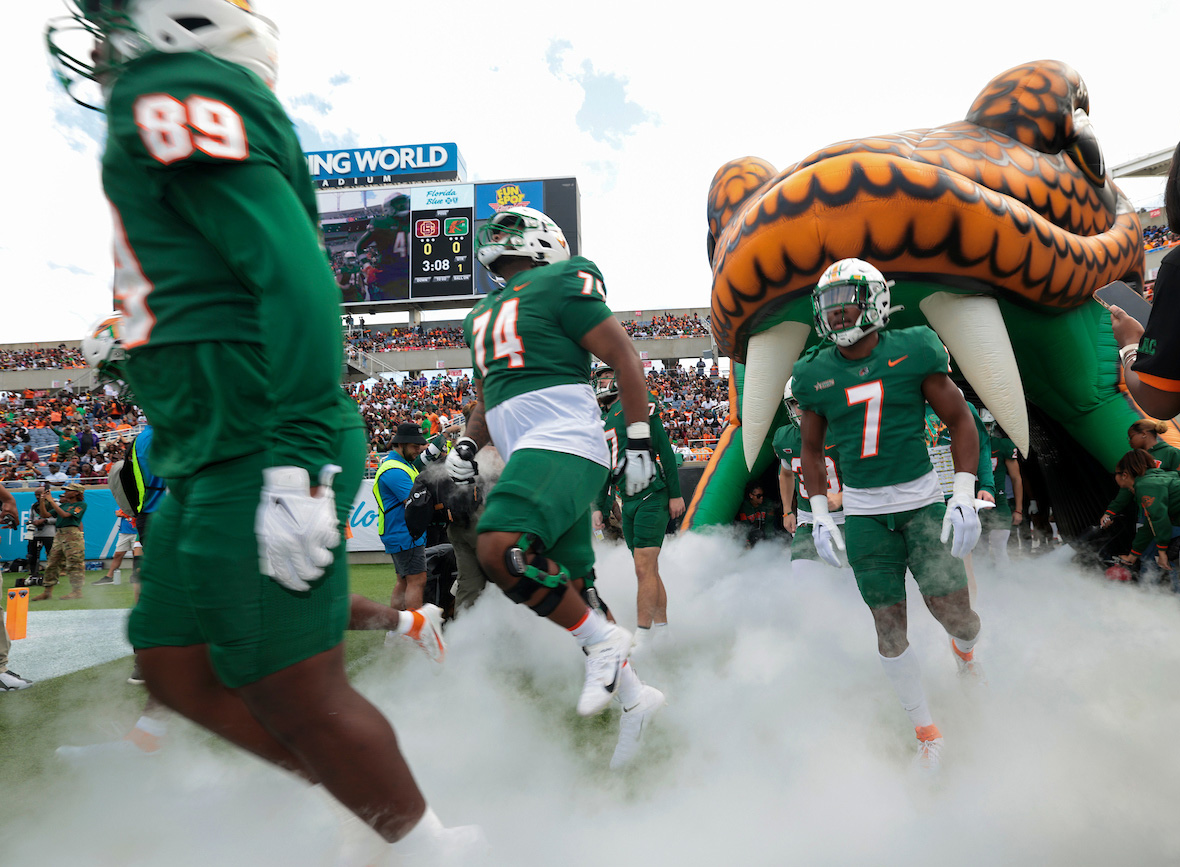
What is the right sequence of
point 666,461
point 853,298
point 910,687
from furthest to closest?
point 666,461 → point 853,298 → point 910,687

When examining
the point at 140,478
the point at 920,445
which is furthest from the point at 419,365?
the point at 920,445

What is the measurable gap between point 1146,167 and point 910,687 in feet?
134

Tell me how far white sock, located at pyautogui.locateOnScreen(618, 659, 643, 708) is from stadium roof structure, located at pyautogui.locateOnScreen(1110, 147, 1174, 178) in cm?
3914

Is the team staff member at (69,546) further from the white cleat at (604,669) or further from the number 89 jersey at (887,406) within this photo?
the number 89 jersey at (887,406)

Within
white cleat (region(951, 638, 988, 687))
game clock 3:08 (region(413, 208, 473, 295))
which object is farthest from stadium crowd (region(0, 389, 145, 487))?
game clock 3:08 (region(413, 208, 473, 295))

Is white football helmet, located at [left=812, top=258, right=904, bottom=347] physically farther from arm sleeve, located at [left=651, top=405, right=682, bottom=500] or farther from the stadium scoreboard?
the stadium scoreboard

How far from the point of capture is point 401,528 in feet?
18.0

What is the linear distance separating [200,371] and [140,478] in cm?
373

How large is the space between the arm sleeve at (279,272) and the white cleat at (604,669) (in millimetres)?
1386

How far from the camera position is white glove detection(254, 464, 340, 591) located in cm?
137

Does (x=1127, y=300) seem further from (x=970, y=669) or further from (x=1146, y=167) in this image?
(x=1146, y=167)

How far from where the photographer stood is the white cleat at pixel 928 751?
263 cm

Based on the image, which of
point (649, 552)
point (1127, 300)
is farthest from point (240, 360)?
point (1127, 300)

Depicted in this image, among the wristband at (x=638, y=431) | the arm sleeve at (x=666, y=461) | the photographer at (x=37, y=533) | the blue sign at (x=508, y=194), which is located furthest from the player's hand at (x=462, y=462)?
the blue sign at (x=508, y=194)
